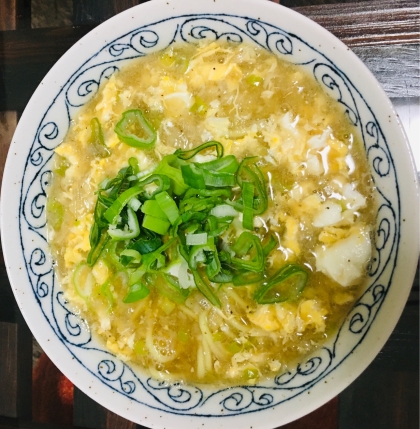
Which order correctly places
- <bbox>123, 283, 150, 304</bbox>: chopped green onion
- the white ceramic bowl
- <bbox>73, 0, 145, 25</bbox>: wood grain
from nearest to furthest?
the white ceramic bowl
<bbox>123, 283, 150, 304</bbox>: chopped green onion
<bbox>73, 0, 145, 25</bbox>: wood grain

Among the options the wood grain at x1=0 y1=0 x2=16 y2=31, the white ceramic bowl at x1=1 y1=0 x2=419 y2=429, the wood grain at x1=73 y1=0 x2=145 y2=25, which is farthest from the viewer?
the wood grain at x1=0 y1=0 x2=16 y2=31

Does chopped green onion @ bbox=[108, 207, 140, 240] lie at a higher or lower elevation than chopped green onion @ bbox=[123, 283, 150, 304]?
higher

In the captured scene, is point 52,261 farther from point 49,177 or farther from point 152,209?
point 152,209

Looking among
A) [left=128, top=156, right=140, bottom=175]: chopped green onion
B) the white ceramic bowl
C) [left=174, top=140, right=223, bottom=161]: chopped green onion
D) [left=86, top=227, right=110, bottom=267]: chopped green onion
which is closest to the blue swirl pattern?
the white ceramic bowl

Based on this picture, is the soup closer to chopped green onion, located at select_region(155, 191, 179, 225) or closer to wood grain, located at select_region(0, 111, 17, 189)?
chopped green onion, located at select_region(155, 191, 179, 225)

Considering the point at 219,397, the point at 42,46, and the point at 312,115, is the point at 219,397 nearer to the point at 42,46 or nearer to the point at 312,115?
the point at 312,115

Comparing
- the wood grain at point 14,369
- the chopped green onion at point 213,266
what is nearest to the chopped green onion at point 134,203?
the chopped green onion at point 213,266

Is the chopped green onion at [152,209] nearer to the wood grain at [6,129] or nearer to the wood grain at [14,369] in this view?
the wood grain at [6,129]

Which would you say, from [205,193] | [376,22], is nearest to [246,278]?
[205,193]

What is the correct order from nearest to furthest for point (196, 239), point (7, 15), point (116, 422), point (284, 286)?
point (196, 239)
point (284, 286)
point (116, 422)
point (7, 15)
